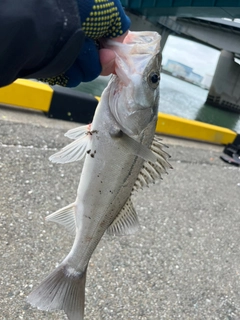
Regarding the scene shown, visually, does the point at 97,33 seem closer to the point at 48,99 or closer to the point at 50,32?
the point at 50,32

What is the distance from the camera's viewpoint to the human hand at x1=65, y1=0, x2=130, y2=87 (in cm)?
143

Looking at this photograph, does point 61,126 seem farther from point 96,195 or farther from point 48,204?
point 96,195

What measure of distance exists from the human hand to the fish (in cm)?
6

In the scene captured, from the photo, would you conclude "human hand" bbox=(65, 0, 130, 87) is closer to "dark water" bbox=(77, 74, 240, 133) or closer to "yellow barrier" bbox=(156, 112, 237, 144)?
"yellow barrier" bbox=(156, 112, 237, 144)

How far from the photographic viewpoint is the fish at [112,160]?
1688 millimetres

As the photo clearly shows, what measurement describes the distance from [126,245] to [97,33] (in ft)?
6.89

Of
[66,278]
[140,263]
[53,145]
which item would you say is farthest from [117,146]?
[53,145]

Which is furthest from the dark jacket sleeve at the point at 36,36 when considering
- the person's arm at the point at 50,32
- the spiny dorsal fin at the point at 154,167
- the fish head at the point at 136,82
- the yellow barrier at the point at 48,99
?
the yellow barrier at the point at 48,99

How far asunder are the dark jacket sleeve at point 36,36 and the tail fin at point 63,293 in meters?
1.06

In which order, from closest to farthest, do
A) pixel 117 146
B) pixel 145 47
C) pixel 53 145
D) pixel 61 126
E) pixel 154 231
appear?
pixel 145 47, pixel 117 146, pixel 154 231, pixel 53 145, pixel 61 126

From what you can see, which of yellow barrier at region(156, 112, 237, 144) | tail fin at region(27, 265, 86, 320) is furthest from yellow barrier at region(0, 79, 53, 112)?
tail fin at region(27, 265, 86, 320)

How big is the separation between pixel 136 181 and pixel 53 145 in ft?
7.85

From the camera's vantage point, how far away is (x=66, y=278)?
6.05 feet

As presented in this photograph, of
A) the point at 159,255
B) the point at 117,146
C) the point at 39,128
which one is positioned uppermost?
the point at 117,146
